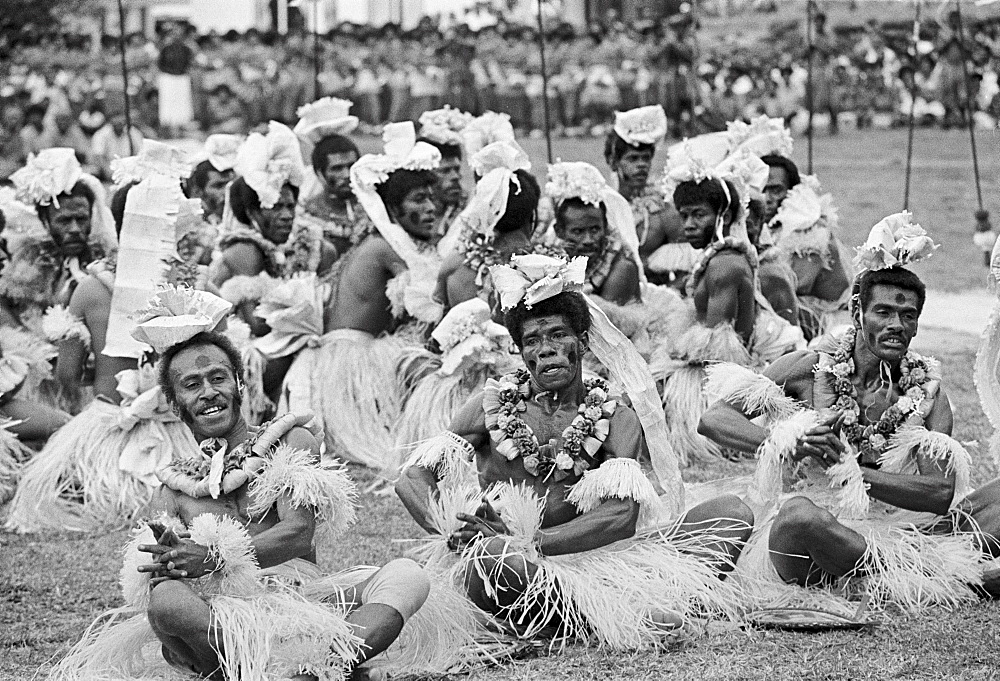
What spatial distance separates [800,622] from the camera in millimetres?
3586

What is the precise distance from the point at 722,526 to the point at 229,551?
1.29 meters

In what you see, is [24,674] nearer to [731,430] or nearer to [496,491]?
[496,491]

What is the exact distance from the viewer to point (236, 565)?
328 cm

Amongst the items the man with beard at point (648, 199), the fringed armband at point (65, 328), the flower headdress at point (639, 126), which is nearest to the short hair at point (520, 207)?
the man with beard at point (648, 199)

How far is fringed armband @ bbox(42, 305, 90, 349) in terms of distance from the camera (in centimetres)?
531

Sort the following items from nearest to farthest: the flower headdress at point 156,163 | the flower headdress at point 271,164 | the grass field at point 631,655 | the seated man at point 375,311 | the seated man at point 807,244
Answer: the grass field at point 631,655
the flower headdress at point 156,163
the seated man at point 375,311
the flower headdress at point 271,164
the seated man at point 807,244

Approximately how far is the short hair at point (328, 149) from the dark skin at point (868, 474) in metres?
3.00

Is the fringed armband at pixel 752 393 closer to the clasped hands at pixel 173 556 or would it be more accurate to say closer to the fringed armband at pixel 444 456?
the fringed armband at pixel 444 456

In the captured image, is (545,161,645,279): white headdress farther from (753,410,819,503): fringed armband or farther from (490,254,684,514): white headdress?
(753,410,819,503): fringed armband

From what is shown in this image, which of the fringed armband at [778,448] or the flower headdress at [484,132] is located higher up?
the flower headdress at [484,132]

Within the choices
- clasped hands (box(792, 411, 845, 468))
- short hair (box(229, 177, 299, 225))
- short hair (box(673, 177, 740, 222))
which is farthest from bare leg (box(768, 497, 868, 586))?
short hair (box(229, 177, 299, 225))

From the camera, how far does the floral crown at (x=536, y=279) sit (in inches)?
140

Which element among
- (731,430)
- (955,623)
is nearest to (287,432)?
(731,430)

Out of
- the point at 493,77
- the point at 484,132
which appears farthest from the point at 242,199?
the point at 493,77
